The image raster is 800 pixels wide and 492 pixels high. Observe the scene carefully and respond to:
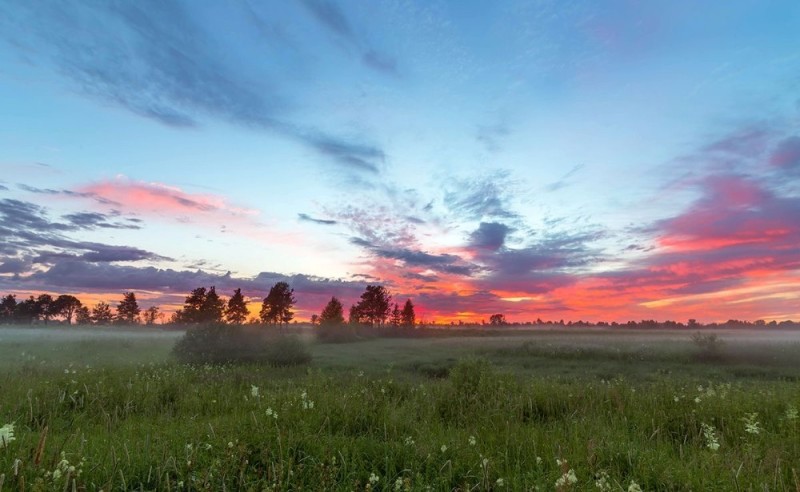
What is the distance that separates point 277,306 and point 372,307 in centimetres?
2489

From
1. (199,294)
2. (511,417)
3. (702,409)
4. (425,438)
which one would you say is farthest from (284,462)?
(199,294)

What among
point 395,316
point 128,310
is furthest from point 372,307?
point 128,310

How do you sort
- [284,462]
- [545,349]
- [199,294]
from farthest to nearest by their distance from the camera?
[199,294] → [545,349] → [284,462]

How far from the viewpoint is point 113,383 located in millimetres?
11547

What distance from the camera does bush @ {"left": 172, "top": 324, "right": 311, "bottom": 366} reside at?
31609 mm

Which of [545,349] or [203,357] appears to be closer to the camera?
[203,357]

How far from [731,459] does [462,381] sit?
644 cm

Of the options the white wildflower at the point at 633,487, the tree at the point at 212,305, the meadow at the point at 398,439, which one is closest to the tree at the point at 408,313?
the tree at the point at 212,305

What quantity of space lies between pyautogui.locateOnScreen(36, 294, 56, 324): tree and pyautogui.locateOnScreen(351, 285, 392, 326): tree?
273 ft

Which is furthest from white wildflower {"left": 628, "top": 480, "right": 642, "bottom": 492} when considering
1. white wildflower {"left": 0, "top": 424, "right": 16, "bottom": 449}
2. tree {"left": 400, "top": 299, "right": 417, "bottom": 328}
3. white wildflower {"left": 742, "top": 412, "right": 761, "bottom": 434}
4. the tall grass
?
tree {"left": 400, "top": 299, "right": 417, "bottom": 328}

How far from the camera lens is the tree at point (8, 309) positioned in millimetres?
103250

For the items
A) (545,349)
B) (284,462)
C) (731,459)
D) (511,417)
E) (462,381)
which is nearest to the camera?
(284,462)

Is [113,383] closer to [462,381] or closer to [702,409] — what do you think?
[462,381]

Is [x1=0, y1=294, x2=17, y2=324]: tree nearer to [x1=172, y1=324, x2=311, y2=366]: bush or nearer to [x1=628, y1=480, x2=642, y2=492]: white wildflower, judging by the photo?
[x1=172, y1=324, x2=311, y2=366]: bush
